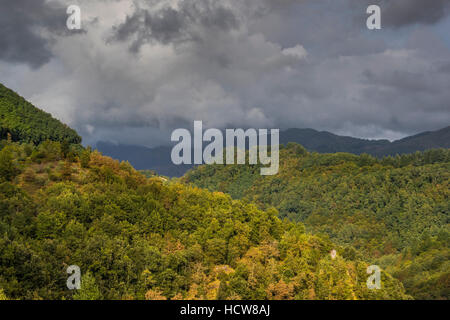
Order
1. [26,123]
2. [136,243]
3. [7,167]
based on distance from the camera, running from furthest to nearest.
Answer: [26,123] → [7,167] → [136,243]

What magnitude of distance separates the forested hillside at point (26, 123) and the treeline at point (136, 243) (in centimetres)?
1969

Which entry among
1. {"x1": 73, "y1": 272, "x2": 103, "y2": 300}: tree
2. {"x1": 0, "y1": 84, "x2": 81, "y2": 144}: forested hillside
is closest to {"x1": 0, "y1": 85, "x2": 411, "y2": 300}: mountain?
{"x1": 73, "y1": 272, "x2": 103, "y2": 300}: tree

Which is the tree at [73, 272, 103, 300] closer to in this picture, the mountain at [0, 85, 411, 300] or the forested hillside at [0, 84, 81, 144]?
the mountain at [0, 85, 411, 300]

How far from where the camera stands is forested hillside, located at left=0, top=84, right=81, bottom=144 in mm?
Answer: 101688

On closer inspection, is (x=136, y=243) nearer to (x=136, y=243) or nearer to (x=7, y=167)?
(x=136, y=243)

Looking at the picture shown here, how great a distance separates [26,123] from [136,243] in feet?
210

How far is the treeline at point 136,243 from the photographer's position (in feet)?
164

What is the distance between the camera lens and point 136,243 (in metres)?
62.4

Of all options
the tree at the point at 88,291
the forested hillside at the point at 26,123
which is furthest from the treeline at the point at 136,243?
the forested hillside at the point at 26,123

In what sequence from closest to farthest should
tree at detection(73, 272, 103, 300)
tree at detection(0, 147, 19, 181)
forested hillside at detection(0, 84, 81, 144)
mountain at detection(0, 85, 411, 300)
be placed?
tree at detection(73, 272, 103, 300), mountain at detection(0, 85, 411, 300), tree at detection(0, 147, 19, 181), forested hillside at detection(0, 84, 81, 144)

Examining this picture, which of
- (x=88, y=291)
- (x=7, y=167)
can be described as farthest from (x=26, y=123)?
(x=88, y=291)

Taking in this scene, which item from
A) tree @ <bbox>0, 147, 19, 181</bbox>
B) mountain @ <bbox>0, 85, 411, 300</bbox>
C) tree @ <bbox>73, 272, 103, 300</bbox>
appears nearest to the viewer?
tree @ <bbox>73, 272, 103, 300</bbox>

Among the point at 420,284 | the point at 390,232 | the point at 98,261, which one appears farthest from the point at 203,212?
the point at 390,232

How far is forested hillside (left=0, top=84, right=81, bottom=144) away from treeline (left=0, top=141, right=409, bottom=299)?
19.7 m
